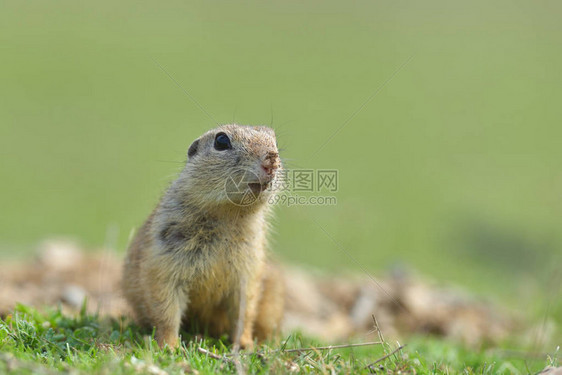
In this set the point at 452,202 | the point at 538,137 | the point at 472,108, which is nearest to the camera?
the point at 452,202

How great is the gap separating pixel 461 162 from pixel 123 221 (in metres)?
14.7

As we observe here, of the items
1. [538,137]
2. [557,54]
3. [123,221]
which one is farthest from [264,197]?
[557,54]

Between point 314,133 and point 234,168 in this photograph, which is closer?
point 234,168

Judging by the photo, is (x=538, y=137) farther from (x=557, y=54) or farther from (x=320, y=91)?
(x=557, y=54)

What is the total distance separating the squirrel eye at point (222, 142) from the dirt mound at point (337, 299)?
3.02 m

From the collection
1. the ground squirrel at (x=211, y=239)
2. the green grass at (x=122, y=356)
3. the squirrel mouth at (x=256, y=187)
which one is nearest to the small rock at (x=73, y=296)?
the green grass at (x=122, y=356)

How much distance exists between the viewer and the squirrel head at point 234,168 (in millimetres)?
5173

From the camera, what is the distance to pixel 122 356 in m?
4.27

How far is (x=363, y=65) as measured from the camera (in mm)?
35625

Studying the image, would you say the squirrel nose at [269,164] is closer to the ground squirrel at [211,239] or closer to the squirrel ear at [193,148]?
the ground squirrel at [211,239]

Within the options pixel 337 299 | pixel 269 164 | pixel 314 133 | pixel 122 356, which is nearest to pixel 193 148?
pixel 269 164

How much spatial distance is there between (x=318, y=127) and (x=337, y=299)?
17.3 metres

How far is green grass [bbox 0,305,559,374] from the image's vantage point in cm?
389

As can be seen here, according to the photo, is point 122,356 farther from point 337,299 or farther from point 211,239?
point 337,299
